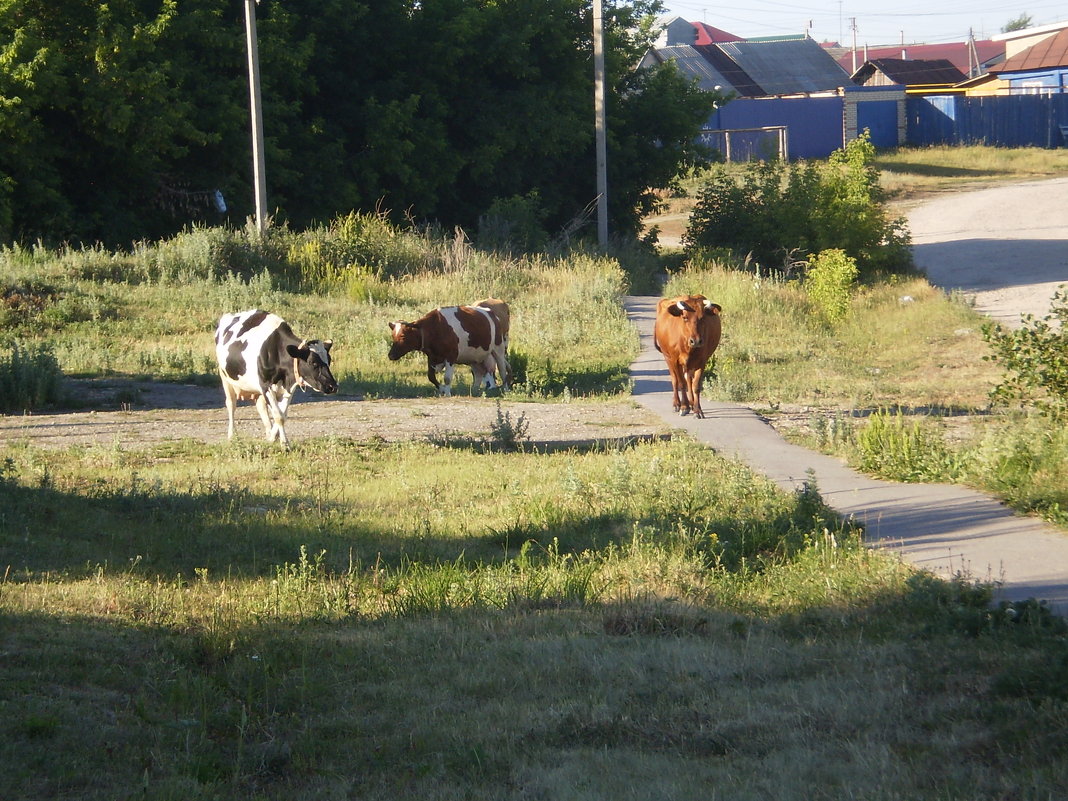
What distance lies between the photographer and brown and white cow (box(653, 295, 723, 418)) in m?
13.8

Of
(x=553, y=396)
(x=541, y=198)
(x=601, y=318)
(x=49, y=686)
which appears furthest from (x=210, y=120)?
(x=49, y=686)

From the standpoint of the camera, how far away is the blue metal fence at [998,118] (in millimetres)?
66000

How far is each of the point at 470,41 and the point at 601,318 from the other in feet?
49.0

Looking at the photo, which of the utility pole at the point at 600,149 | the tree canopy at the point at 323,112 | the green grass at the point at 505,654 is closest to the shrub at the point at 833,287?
the utility pole at the point at 600,149

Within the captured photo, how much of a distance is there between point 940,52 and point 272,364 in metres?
140

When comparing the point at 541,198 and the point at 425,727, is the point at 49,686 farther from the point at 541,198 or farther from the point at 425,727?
the point at 541,198

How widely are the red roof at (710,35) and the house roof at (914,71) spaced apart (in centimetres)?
2043

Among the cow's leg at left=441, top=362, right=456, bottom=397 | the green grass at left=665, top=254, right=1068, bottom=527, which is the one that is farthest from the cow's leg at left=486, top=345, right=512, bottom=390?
the green grass at left=665, top=254, right=1068, bottom=527

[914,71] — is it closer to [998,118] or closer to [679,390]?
[998,118]

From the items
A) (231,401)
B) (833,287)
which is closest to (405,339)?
(231,401)

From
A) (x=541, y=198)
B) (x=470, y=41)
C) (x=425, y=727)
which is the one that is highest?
(x=470, y=41)

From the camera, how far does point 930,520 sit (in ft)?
29.5

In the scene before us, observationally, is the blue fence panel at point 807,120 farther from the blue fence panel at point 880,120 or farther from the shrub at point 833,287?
the shrub at point 833,287

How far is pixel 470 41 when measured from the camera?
34750 mm
